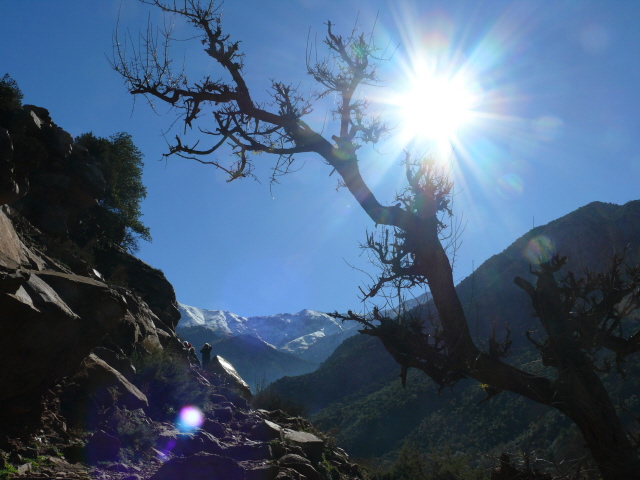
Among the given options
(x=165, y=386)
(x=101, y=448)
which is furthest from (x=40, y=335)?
(x=165, y=386)

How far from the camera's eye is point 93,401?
7844 millimetres

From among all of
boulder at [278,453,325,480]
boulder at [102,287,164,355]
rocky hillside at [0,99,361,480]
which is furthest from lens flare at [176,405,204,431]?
boulder at [102,287,164,355]

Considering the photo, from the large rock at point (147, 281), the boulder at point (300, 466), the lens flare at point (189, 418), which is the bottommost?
the boulder at point (300, 466)

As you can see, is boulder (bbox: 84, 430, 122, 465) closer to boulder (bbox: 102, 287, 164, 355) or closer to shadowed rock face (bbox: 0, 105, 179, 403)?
shadowed rock face (bbox: 0, 105, 179, 403)

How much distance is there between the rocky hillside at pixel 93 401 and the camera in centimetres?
598

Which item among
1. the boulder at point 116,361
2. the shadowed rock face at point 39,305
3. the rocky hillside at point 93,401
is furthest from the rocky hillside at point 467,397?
the shadowed rock face at point 39,305

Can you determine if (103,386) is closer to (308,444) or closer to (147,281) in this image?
(308,444)

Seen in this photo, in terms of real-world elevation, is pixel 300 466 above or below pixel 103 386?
below

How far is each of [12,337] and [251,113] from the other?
4.56 metres

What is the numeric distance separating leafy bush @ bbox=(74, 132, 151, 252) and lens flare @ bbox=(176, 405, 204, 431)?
41.7 ft

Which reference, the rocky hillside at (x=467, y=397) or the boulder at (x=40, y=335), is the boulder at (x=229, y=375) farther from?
the boulder at (x=40, y=335)

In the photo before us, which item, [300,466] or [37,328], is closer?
[37,328]

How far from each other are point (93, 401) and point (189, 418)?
8.36 ft

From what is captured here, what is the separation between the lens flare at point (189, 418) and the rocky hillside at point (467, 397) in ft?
28.1
